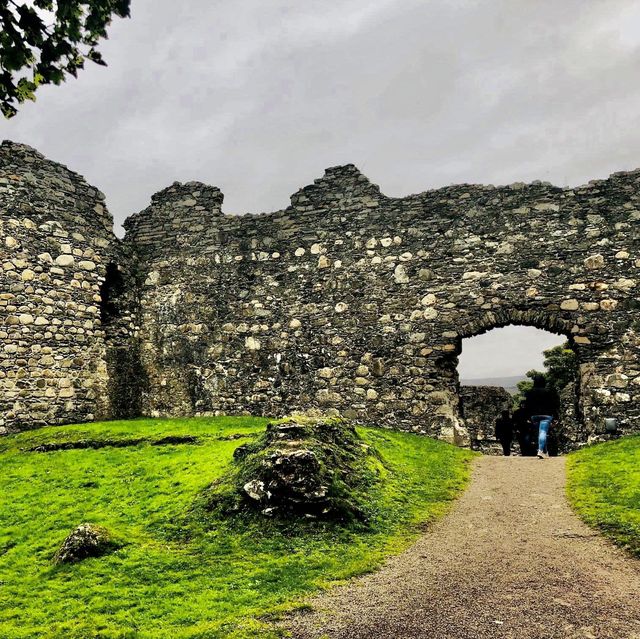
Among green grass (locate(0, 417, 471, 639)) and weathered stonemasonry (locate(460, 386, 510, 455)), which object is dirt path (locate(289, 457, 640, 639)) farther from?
weathered stonemasonry (locate(460, 386, 510, 455))

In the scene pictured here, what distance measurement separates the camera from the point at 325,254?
17.2m

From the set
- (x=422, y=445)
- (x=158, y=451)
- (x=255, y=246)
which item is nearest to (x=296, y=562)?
(x=158, y=451)

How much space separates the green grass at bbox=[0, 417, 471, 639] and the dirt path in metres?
0.47

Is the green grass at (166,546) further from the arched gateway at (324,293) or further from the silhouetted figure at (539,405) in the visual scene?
the silhouetted figure at (539,405)

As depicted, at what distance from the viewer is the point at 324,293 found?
17.0 meters

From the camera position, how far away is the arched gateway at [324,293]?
14797mm

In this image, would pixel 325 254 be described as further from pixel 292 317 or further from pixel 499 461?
pixel 499 461

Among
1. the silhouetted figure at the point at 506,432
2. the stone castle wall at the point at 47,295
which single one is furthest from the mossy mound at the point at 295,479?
the silhouetted figure at the point at 506,432

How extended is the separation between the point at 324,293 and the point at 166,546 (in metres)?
10.3

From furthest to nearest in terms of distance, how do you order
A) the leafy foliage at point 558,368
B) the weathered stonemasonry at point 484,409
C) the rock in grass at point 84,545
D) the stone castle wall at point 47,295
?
the leafy foliage at point 558,368 < the weathered stonemasonry at point 484,409 < the stone castle wall at point 47,295 < the rock in grass at point 84,545

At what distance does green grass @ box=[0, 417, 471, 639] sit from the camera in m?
5.68

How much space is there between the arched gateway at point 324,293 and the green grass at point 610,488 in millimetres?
1529

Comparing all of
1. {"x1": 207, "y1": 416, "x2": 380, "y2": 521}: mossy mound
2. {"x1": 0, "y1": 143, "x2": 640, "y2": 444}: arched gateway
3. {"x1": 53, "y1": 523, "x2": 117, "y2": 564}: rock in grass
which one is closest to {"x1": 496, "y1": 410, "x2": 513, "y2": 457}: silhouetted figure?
{"x1": 0, "y1": 143, "x2": 640, "y2": 444}: arched gateway

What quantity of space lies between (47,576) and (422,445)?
9.08 m
